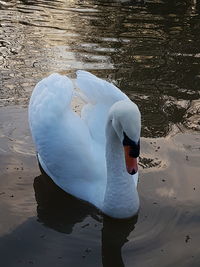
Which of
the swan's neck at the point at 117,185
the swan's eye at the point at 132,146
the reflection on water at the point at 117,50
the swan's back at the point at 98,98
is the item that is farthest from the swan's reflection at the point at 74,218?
the reflection on water at the point at 117,50

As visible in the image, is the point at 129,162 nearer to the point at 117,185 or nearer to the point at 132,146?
the point at 132,146

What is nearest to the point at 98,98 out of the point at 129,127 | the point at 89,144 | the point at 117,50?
the point at 89,144

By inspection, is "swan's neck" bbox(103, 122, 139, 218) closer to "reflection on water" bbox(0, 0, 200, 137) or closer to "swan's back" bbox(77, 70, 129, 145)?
"swan's back" bbox(77, 70, 129, 145)

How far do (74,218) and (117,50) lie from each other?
5441mm

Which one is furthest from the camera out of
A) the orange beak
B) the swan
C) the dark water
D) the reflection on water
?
the reflection on water

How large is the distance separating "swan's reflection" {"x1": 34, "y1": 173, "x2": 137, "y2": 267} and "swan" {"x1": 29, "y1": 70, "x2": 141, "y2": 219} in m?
0.09

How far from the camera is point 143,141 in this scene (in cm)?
633

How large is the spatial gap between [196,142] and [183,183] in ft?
3.35

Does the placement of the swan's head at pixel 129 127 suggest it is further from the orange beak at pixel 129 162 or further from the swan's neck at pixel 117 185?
the swan's neck at pixel 117 185

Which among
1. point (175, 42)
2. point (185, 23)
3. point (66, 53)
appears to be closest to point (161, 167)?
point (66, 53)

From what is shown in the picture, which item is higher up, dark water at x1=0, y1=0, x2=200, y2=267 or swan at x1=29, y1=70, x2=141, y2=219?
swan at x1=29, y1=70, x2=141, y2=219

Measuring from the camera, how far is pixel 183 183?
553 cm

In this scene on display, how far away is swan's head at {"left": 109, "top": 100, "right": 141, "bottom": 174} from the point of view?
13.7 ft

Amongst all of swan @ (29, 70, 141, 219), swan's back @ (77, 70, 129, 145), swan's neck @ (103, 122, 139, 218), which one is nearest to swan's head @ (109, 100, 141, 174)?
swan @ (29, 70, 141, 219)
